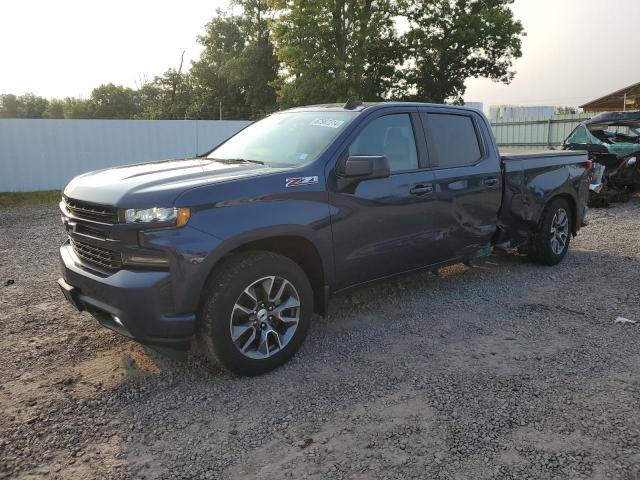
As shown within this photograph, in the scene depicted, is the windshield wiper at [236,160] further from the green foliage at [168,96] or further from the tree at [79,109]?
the tree at [79,109]

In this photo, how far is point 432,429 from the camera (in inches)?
118

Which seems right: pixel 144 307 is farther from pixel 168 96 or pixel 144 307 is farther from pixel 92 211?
pixel 168 96

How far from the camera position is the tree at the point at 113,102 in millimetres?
59834

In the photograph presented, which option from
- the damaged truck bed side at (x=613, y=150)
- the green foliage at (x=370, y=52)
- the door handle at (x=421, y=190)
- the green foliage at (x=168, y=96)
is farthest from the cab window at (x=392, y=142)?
the green foliage at (x=168, y=96)

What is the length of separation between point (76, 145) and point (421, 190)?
13.2 metres

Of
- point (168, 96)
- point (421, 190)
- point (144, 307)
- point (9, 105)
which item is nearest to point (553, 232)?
point (421, 190)

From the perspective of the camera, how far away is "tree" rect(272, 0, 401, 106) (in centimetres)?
2547

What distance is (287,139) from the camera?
14.5 ft

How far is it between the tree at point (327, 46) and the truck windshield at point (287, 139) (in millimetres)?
21291

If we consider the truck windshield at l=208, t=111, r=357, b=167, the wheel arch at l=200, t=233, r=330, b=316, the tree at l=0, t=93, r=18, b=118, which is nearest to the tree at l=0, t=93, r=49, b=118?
the tree at l=0, t=93, r=18, b=118

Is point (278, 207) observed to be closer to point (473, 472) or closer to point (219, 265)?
point (219, 265)

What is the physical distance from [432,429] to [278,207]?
5.50 feet

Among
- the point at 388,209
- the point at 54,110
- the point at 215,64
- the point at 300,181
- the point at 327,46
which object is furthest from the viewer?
the point at 54,110

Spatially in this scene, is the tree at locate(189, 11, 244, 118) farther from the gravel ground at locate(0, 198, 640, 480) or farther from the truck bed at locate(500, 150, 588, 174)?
the gravel ground at locate(0, 198, 640, 480)
